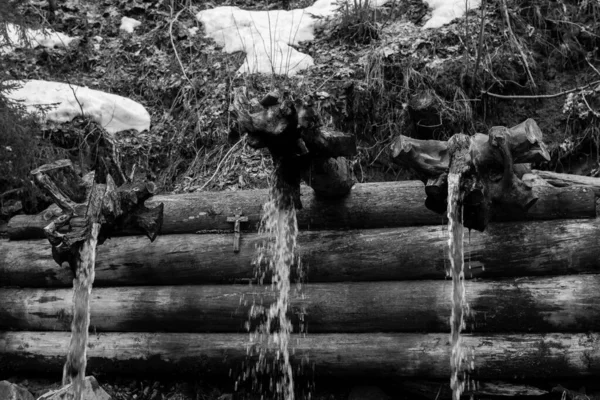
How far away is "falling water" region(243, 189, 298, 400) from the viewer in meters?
5.00

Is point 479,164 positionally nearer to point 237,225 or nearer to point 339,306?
point 339,306

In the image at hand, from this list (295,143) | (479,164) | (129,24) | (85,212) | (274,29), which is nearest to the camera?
(479,164)

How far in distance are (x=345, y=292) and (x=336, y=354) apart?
0.44 meters

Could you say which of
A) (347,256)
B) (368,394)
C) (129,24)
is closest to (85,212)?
(347,256)

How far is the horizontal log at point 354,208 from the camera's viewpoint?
475cm

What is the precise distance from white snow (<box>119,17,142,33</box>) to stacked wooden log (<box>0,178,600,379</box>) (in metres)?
3.79

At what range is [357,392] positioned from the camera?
492 centimetres

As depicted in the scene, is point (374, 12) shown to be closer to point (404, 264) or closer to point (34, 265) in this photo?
point (404, 264)

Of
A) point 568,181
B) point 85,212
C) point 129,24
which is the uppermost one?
point 129,24

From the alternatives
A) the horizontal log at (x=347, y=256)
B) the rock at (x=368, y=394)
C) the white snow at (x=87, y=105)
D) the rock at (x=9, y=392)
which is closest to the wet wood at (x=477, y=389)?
the rock at (x=368, y=394)

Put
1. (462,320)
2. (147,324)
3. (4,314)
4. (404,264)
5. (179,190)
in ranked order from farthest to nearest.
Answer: (179,190), (4,314), (147,324), (404,264), (462,320)

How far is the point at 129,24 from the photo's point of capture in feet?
29.2

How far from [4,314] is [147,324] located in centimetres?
138

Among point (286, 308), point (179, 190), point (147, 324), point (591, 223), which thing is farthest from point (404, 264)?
point (179, 190)
